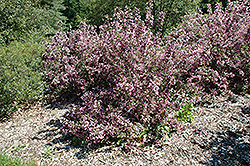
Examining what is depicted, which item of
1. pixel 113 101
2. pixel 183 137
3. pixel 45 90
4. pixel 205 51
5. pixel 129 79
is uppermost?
pixel 205 51

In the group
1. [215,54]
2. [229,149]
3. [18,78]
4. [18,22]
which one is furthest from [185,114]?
[18,22]

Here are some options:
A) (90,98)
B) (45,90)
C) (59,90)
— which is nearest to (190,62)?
(90,98)

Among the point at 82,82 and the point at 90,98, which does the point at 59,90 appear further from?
the point at 90,98

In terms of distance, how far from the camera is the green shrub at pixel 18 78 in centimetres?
566

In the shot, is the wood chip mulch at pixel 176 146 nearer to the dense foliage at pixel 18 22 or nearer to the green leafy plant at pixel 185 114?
the green leafy plant at pixel 185 114

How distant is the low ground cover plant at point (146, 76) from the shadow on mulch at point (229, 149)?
2.30ft

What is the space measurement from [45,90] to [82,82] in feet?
6.88

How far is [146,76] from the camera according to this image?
14.3 ft

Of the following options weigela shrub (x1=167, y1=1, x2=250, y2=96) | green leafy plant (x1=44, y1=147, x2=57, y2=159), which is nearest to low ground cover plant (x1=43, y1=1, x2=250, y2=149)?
weigela shrub (x1=167, y1=1, x2=250, y2=96)

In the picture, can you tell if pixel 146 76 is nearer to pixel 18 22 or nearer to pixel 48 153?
pixel 48 153

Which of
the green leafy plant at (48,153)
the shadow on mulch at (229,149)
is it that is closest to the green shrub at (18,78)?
the green leafy plant at (48,153)

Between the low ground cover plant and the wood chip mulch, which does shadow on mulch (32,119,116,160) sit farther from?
the low ground cover plant

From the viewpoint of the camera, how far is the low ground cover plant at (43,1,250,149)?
4129 millimetres

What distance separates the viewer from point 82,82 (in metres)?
5.30
